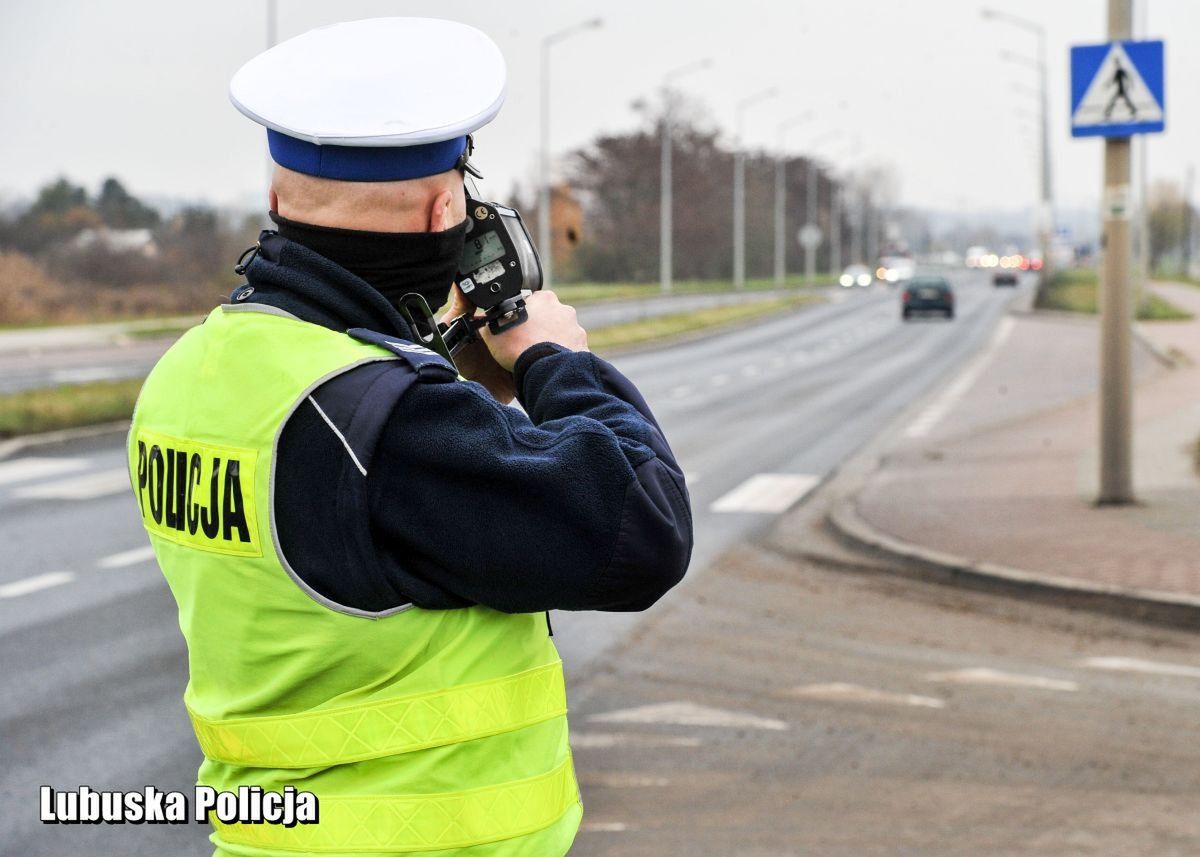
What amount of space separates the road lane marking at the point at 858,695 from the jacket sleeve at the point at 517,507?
16.8 feet

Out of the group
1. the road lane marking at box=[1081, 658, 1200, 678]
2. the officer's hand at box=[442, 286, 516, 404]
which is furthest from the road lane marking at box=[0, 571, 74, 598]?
the officer's hand at box=[442, 286, 516, 404]

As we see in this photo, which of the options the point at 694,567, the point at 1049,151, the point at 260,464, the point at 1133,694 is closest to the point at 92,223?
the point at 694,567

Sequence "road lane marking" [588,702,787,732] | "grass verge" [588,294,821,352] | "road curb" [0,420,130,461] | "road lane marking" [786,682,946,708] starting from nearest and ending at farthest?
1. "road lane marking" [588,702,787,732]
2. "road lane marking" [786,682,946,708]
3. "road curb" [0,420,130,461]
4. "grass verge" [588,294,821,352]

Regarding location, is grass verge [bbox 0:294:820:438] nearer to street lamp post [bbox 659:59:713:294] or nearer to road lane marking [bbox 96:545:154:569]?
road lane marking [bbox 96:545:154:569]

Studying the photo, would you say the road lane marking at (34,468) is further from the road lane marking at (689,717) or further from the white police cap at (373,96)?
the white police cap at (373,96)

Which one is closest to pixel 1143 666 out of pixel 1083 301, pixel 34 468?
pixel 34 468

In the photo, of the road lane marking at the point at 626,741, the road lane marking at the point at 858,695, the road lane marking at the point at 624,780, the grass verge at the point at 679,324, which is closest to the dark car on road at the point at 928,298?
the grass verge at the point at 679,324

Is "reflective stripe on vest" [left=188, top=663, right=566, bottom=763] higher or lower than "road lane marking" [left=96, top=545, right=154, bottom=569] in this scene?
higher

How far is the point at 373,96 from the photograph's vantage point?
194cm

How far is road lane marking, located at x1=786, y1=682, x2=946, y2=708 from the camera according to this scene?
6.95 meters

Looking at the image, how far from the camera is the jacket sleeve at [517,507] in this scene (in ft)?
6.18

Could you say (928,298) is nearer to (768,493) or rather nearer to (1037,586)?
(768,493)

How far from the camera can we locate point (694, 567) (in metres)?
10.7

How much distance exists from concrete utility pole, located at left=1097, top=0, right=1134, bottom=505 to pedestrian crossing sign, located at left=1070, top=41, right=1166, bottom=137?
18cm
